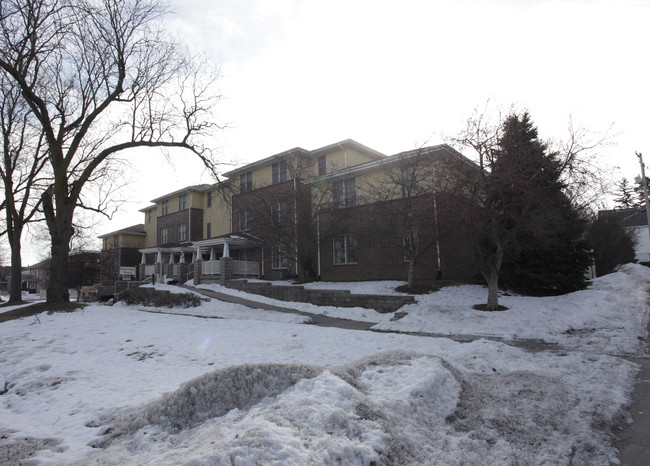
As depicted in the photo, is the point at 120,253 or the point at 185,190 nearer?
the point at 185,190

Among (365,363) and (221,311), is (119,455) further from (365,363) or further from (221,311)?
(221,311)

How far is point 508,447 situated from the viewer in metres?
3.45

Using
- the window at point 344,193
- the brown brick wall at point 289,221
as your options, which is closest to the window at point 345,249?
the brown brick wall at point 289,221

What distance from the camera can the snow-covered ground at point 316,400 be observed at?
3.12 m

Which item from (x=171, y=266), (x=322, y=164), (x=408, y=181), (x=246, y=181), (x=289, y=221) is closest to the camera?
(x=408, y=181)

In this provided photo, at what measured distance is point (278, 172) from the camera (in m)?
26.8

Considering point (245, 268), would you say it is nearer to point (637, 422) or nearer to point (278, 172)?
point (278, 172)

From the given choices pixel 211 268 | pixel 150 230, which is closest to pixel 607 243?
pixel 211 268

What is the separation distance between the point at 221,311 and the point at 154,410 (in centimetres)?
1188

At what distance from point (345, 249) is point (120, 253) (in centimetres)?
3107

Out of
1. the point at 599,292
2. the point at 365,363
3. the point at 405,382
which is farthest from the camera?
the point at 599,292

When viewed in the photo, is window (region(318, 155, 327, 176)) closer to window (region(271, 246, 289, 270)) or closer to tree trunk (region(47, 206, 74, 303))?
window (region(271, 246, 289, 270))

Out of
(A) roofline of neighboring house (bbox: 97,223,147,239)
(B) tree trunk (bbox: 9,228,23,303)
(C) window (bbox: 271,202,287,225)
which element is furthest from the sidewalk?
(A) roofline of neighboring house (bbox: 97,223,147,239)

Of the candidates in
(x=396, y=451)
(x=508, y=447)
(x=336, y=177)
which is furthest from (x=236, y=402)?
(x=336, y=177)
